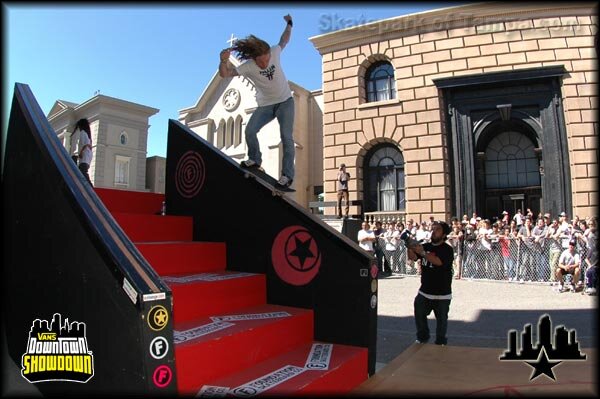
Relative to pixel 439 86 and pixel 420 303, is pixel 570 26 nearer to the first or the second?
pixel 439 86

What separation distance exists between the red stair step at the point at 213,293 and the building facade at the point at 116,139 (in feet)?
91.9

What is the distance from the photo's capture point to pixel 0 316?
376 cm

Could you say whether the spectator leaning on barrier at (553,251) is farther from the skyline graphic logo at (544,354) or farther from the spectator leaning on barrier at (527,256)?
the skyline graphic logo at (544,354)

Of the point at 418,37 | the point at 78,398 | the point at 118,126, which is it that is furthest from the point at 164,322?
the point at 118,126

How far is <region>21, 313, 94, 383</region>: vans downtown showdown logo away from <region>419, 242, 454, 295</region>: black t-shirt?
13.7 ft

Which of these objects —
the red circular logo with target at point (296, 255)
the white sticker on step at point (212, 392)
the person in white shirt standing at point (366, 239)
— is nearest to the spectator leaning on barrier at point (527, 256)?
the person in white shirt standing at point (366, 239)

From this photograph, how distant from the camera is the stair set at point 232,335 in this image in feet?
9.01

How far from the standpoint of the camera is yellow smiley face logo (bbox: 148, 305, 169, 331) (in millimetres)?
2205

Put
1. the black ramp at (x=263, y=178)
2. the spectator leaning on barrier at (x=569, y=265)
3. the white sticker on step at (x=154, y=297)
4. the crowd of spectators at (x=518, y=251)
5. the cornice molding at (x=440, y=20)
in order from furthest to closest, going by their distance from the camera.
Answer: the cornice molding at (x=440, y=20), the crowd of spectators at (x=518, y=251), the spectator leaning on barrier at (x=569, y=265), the black ramp at (x=263, y=178), the white sticker on step at (x=154, y=297)

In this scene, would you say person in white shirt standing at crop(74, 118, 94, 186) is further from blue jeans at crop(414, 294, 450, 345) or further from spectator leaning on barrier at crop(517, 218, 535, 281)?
spectator leaning on barrier at crop(517, 218, 535, 281)

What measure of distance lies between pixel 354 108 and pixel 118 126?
21547 millimetres

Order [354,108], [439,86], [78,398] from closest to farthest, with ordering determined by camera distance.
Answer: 1. [78,398]
2. [439,86]
3. [354,108]

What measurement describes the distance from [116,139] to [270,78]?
1179 inches

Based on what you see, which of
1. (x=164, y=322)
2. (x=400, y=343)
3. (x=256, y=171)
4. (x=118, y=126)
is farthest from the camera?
(x=118, y=126)
